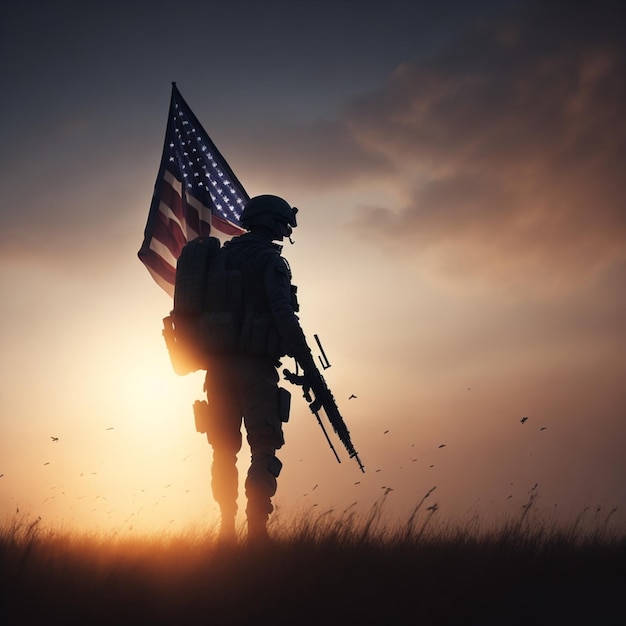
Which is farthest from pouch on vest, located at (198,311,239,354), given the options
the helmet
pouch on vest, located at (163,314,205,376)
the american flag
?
the american flag

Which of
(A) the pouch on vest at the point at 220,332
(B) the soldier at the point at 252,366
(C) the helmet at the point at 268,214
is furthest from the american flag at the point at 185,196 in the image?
(A) the pouch on vest at the point at 220,332

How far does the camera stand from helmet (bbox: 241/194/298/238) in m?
8.84

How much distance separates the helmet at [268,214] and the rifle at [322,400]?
1276 mm

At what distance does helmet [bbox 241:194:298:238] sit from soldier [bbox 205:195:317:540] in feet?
0.75

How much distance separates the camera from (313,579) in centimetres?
562

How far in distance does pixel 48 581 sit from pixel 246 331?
3.37 metres

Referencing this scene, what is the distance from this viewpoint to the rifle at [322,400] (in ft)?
27.9

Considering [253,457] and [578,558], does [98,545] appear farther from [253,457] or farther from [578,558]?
[578,558]

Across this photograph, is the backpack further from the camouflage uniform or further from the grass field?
the grass field

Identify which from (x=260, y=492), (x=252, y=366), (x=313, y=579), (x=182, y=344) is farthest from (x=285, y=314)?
(x=313, y=579)

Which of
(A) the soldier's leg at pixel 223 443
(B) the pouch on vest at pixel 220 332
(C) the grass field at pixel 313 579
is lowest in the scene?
(C) the grass field at pixel 313 579

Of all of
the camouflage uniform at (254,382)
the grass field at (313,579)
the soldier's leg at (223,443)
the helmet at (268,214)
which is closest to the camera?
the grass field at (313,579)

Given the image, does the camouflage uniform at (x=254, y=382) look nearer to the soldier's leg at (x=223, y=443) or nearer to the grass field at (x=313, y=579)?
the soldier's leg at (x=223, y=443)

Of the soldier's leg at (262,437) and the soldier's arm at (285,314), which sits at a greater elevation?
the soldier's arm at (285,314)
